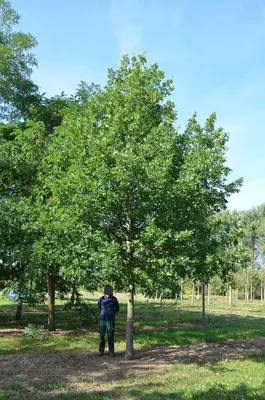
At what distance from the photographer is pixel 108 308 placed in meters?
11.7

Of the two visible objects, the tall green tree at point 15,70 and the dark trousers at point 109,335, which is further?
the tall green tree at point 15,70

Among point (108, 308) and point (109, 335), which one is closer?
point (109, 335)

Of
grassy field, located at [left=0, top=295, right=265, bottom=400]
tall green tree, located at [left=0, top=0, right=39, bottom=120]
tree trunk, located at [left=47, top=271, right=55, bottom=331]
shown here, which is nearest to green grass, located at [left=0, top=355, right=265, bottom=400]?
grassy field, located at [left=0, top=295, right=265, bottom=400]

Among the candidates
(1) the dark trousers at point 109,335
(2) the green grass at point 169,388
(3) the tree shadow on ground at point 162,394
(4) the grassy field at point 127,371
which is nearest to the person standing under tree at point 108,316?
(1) the dark trousers at point 109,335

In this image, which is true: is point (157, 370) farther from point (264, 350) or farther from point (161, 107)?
point (161, 107)

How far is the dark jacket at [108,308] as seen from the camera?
11.7m

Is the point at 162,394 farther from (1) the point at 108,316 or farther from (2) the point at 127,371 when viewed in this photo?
(1) the point at 108,316

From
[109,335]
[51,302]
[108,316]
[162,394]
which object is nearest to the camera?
[162,394]

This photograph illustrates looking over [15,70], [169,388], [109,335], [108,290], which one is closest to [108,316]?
[109,335]

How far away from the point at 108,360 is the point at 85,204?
176 inches

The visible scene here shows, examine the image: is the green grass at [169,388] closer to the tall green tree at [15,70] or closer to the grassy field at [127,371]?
the grassy field at [127,371]

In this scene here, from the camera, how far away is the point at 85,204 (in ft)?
33.1

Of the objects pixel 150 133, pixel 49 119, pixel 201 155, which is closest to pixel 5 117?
pixel 49 119

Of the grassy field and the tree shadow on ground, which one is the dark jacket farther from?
the tree shadow on ground
